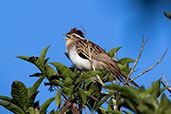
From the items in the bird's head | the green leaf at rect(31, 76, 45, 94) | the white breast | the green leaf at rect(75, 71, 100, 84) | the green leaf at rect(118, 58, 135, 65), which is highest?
the bird's head

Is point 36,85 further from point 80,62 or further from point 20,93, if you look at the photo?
point 80,62

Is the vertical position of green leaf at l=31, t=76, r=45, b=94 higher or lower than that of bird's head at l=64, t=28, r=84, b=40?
lower

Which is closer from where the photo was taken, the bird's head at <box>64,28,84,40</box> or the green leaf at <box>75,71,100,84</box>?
the green leaf at <box>75,71,100,84</box>

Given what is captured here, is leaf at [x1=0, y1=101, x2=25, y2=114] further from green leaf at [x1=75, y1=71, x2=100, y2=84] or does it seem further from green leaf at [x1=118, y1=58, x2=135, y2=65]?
green leaf at [x1=118, y1=58, x2=135, y2=65]

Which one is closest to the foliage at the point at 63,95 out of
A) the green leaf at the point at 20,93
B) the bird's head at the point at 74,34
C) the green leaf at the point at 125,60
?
the green leaf at the point at 20,93

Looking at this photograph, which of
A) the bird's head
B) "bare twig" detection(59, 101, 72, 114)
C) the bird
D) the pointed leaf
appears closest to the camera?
"bare twig" detection(59, 101, 72, 114)

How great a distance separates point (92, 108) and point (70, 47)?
4299 mm

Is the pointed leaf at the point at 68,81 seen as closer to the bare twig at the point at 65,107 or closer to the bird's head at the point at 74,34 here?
the bare twig at the point at 65,107

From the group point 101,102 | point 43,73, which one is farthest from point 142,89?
point 43,73

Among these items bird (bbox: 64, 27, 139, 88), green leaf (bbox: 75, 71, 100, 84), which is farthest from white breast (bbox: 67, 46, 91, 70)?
green leaf (bbox: 75, 71, 100, 84)

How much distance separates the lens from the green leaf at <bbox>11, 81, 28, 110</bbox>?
12.8ft

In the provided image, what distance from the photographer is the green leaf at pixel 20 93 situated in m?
3.91

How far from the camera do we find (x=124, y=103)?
197cm

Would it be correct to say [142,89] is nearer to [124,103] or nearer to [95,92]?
[124,103]
